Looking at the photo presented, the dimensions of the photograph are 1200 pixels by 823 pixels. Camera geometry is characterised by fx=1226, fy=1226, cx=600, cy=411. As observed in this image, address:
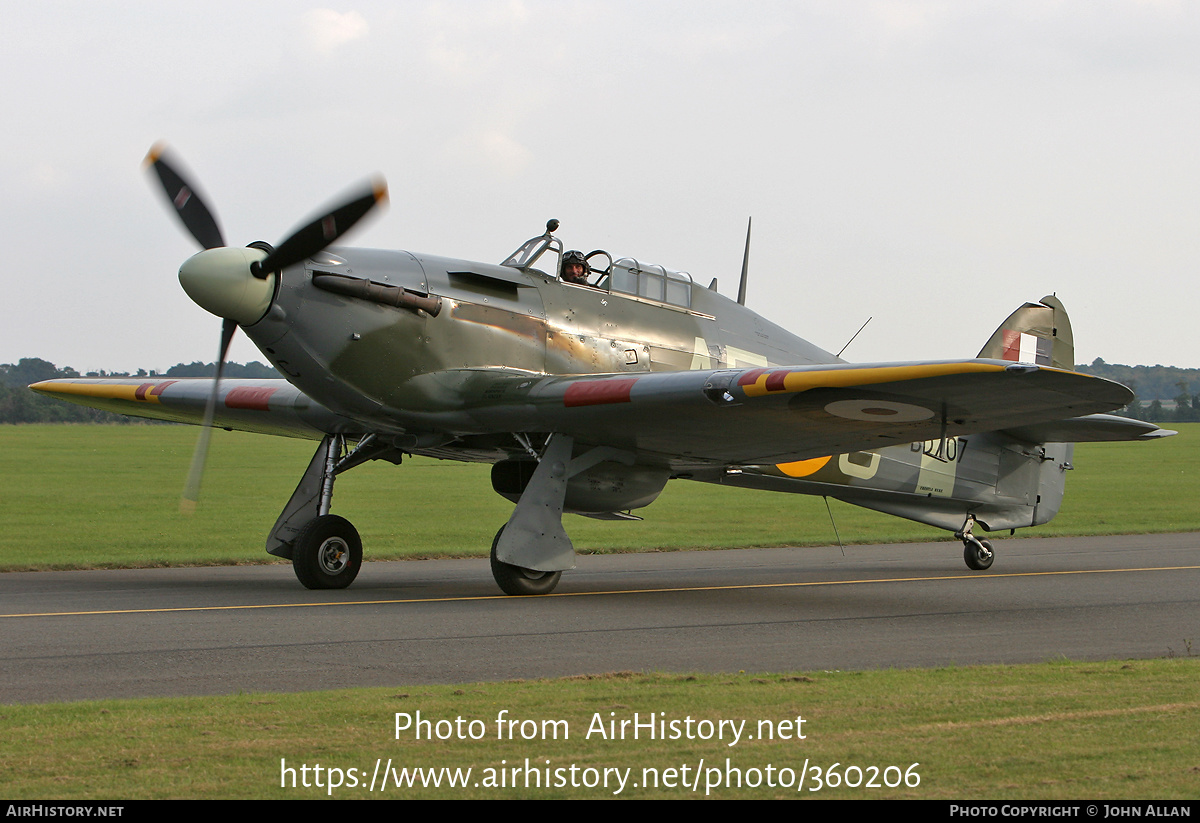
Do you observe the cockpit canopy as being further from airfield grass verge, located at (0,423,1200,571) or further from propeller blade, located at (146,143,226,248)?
airfield grass verge, located at (0,423,1200,571)

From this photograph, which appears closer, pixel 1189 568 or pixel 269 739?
pixel 269 739

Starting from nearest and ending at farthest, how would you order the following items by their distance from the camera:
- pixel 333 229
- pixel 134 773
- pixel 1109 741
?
pixel 134 773 < pixel 1109 741 < pixel 333 229

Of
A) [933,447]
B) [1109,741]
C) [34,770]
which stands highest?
[933,447]

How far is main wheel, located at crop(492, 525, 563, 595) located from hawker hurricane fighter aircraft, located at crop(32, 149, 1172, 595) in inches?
1.1

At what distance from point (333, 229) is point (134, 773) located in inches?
268

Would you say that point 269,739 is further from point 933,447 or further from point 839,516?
point 839,516

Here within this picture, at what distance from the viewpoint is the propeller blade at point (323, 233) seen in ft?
34.8

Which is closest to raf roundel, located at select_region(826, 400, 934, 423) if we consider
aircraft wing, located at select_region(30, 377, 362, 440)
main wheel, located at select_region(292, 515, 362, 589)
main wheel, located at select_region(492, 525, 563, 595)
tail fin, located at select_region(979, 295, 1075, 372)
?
main wheel, located at select_region(492, 525, 563, 595)

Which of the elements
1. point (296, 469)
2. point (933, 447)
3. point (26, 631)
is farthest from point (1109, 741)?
point (296, 469)

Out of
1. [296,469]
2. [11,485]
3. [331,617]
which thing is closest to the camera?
[331,617]

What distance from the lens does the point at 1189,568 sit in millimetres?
15180

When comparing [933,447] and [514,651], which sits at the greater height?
[933,447]

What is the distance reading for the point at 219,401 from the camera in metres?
15.0

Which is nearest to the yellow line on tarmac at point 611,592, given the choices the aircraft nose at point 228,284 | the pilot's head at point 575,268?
the aircraft nose at point 228,284
